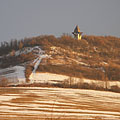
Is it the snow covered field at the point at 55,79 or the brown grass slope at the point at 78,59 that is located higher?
the brown grass slope at the point at 78,59

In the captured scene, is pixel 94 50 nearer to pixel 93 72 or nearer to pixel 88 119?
pixel 93 72

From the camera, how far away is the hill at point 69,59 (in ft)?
258

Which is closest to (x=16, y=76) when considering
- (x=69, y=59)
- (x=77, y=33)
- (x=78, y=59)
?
(x=69, y=59)

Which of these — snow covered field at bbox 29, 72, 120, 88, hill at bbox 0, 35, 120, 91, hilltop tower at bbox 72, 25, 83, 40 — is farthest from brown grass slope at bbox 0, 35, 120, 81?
hilltop tower at bbox 72, 25, 83, 40

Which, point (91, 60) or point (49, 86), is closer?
point (49, 86)

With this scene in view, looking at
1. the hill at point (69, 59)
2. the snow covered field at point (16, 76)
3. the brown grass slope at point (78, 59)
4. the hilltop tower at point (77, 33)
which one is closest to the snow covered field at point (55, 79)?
the hill at point (69, 59)

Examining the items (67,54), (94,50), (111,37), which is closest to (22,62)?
(67,54)

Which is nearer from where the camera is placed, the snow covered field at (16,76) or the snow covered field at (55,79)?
the snow covered field at (16,76)

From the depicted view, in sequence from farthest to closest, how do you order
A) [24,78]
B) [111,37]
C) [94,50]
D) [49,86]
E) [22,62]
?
1. [111,37]
2. [94,50]
3. [22,62]
4. [24,78]
5. [49,86]

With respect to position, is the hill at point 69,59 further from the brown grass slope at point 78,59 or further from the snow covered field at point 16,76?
the snow covered field at point 16,76

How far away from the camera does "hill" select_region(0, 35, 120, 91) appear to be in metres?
78.5

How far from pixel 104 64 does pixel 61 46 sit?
24199 mm

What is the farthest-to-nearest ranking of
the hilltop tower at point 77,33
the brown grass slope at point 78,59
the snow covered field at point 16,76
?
the hilltop tower at point 77,33 → the brown grass slope at point 78,59 → the snow covered field at point 16,76

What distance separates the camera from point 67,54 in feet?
324
